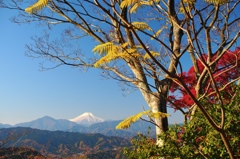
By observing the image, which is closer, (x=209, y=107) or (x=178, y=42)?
(x=209, y=107)

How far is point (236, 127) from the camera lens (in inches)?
138

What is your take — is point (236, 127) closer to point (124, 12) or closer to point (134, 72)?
point (134, 72)

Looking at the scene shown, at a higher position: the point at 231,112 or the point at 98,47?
the point at 98,47

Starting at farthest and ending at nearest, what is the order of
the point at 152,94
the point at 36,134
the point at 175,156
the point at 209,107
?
1. the point at 36,134
2. the point at 152,94
3. the point at 209,107
4. the point at 175,156

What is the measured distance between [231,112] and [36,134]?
14021 centimetres

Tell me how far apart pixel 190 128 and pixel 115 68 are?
2.41 meters

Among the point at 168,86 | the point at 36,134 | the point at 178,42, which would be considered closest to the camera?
the point at 168,86

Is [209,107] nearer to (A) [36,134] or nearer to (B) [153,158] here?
(B) [153,158]

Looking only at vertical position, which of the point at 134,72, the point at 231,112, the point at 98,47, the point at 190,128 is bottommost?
the point at 190,128

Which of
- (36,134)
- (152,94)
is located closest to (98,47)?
(152,94)

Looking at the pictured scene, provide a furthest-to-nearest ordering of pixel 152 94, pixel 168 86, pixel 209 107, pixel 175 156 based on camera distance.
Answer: pixel 168 86 < pixel 152 94 < pixel 209 107 < pixel 175 156

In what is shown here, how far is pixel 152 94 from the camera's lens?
17.1 ft

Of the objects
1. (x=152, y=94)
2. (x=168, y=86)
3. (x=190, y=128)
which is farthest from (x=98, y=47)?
(x=168, y=86)

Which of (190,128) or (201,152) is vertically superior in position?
(190,128)
